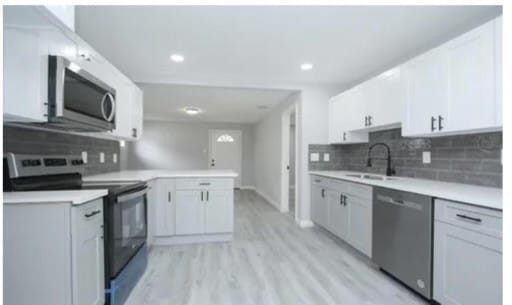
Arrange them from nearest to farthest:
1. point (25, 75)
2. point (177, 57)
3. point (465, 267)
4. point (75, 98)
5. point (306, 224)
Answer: point (25, 75) < point (465, 267) < point (75, 98) < point (177, 57) < point (306, 224)

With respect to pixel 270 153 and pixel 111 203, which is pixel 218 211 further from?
pixel 270 153

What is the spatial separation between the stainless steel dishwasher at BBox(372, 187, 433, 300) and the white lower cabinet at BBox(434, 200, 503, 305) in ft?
0.26

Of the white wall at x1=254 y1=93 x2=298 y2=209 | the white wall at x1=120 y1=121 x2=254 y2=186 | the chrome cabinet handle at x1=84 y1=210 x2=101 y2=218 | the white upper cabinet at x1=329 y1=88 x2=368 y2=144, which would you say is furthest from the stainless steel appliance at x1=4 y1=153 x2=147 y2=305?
the white wall at x1=120 y1=121 x2=254 y2=186

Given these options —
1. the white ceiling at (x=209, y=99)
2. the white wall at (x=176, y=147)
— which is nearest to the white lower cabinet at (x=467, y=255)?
the white ceiling at (x=209, y=99)

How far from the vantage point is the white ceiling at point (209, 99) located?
4414 millimetres

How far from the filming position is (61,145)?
2.53 metres

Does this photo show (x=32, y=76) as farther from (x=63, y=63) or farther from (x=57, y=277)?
(x=57, y=277)

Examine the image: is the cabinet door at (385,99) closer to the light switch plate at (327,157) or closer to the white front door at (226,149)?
the light switch plate at (327,157)

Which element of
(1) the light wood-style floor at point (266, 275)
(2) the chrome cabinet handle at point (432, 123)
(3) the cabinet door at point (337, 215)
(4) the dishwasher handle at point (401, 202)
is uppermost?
(2) the chrome cabinet handle at point (432, 123)

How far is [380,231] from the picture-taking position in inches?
99.2

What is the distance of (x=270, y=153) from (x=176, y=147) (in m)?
3.48

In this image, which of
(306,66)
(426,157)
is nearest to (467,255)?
(426,157)

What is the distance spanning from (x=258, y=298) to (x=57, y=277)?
4.48 ft

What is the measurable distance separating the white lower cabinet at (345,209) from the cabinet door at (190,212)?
5.38ft
